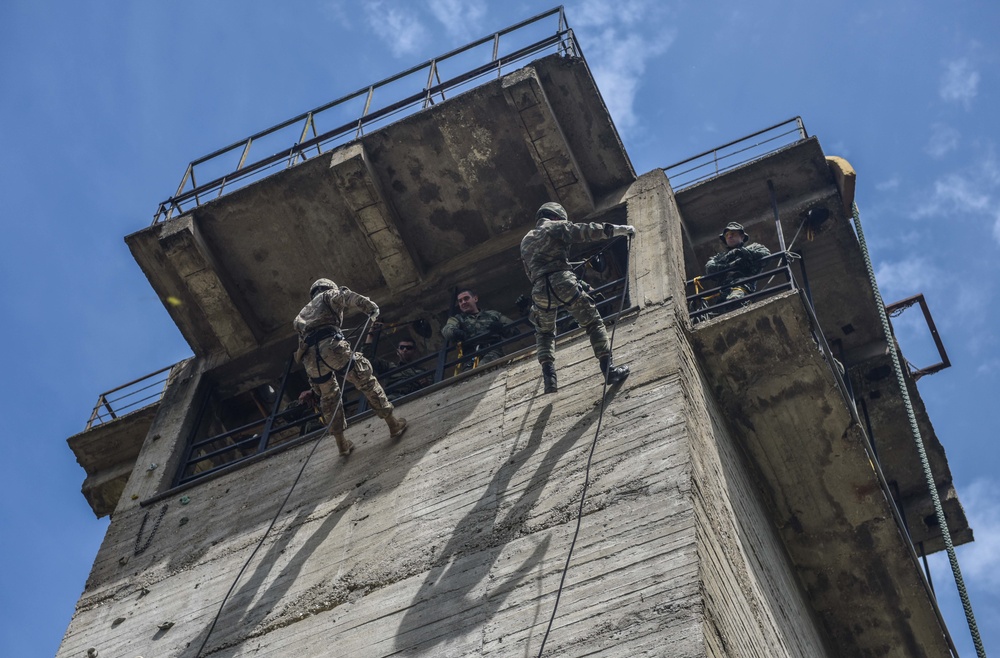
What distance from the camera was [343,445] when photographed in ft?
38.0

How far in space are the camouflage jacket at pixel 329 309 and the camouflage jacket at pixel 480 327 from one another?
5.87ft

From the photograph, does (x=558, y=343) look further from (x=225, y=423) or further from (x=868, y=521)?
(x=225, y=423)

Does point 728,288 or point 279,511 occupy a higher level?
point 279,511

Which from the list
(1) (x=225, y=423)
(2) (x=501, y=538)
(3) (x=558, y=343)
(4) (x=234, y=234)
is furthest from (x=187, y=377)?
(2) (x=501, y=538)

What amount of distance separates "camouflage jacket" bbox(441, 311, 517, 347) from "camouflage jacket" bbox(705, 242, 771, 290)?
7.84 ft

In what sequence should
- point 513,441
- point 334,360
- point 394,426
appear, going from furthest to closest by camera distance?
point 334,360 → point 394,426 → point 513,441

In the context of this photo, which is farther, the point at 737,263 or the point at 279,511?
the point at 737,263

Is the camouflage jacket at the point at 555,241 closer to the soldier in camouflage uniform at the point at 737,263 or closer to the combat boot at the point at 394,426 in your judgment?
the combat boot at the point at 394,426

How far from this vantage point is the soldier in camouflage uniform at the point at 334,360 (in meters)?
11.5

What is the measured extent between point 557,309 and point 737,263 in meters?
3.06

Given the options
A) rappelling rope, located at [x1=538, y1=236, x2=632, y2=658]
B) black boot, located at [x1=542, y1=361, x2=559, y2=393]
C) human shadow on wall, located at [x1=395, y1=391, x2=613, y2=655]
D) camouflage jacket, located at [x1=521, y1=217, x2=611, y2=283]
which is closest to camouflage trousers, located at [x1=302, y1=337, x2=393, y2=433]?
black boot, located at [x1=542, y1=361, x2=559, y2=393]

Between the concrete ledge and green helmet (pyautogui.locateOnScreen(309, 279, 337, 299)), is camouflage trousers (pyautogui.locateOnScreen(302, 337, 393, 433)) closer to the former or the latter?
green helmet (pyautogui.locateOnScreen(309, 279, 337, 299))

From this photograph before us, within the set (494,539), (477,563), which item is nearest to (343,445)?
(494,539)

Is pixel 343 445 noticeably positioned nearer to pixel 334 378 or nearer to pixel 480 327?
pixel 334 378
